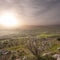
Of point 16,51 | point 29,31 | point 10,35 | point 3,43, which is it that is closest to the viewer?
point 16,51

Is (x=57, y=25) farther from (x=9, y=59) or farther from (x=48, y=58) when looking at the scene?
(x=9, y=59)

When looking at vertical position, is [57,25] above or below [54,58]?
above

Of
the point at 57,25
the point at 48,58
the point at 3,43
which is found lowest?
the point at 48,58

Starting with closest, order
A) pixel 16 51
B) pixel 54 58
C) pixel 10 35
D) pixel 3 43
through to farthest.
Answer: pixel 54 58, pixel 16 51, pixel 3 43, pixel 10 35

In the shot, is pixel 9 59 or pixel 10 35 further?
pixel 10 35

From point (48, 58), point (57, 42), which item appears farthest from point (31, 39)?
point (48, 58)

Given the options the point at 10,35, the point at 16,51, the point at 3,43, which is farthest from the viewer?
the point at 10,35

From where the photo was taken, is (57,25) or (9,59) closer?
(9,59)

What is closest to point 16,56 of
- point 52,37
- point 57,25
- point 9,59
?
point 9,59

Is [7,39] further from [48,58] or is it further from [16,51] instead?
[48,58]
